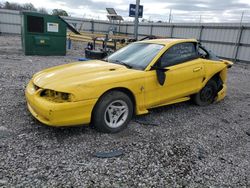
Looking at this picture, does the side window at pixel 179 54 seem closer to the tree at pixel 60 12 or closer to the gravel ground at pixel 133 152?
the gravel ground at pixel 133 152

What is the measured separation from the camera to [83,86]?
11.0 feet

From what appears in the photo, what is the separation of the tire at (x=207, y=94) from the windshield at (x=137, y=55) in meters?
1.55

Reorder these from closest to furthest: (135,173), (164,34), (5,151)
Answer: (135,173), (5,151), (164,34)

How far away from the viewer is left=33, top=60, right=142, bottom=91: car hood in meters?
3.39

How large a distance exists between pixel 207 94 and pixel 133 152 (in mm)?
2959

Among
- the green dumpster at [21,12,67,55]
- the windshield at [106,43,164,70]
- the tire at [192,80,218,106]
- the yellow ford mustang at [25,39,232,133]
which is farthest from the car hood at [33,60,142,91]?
the green dumpster at [21,12,67,55]

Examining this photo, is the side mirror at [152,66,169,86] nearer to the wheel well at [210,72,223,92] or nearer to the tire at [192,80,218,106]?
the tire at [192,80,218,106]

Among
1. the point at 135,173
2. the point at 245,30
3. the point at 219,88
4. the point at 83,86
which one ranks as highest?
the point at 245,30

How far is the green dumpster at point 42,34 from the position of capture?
10.9 m

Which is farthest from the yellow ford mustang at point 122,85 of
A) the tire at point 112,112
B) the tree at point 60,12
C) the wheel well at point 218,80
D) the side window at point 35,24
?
the tree at point 60,12

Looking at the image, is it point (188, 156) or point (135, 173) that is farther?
point (188, 156)

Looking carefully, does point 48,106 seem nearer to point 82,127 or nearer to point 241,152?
point 82,127

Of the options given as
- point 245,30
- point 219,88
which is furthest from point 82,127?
point 245,30

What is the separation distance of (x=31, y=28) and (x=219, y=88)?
9.00 m
